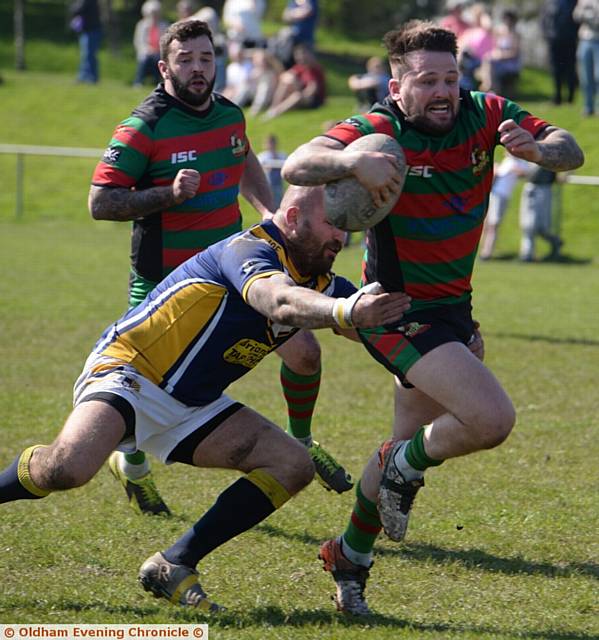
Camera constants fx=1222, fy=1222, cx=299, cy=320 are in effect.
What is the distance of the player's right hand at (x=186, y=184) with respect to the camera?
5.74 meters

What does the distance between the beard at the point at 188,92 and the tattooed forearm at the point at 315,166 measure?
201cm

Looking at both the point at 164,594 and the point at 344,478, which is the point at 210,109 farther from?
the point at 164,594

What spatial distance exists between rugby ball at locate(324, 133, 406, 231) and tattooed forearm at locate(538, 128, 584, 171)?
0.81 metres

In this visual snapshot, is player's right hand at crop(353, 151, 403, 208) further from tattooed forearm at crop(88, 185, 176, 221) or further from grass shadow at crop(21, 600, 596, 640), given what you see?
tattooed forearm at crop(88, 185, 176, 221)

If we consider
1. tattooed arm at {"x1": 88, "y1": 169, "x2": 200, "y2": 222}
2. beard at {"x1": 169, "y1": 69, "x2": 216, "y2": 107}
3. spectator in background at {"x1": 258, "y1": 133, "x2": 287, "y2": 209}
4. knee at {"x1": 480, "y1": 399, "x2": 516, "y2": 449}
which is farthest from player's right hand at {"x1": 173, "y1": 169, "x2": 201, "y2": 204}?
spectator in background at {"x1": 258, "y1": 133, "x2": 287, "y2": 209}

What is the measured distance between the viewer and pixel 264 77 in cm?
2411

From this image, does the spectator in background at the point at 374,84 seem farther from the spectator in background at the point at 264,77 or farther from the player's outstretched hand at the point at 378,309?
the player's outstretched hand at the point at 378,309

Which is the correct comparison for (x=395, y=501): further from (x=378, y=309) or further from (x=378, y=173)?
(x=378, y=173)

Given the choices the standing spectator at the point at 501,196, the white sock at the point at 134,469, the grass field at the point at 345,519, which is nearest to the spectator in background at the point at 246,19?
the standing spectator at the point at 501,196

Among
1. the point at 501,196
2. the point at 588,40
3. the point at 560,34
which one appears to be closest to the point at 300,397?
the point at 501,196

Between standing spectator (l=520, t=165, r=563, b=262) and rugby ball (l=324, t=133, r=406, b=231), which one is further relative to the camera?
standing spectator (l=520, t=165, r=563, b=262)

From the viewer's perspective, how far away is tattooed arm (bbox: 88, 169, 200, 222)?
5.89m

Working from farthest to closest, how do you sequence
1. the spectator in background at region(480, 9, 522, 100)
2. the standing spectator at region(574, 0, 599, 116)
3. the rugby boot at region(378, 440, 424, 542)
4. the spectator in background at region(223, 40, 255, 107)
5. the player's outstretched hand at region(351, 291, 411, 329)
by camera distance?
the spectator in background at region(223, 40, 255, 107), the spectator in background at region(480, 9, 522, 100), the standing spectator at region(574, 0, 599, 116), the rugby boot at region(378, 440, 424, 542), the player's outstretched hand at region(351, 291, 411, 329)

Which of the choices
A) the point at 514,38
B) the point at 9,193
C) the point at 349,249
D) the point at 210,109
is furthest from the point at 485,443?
the point at 9,193
